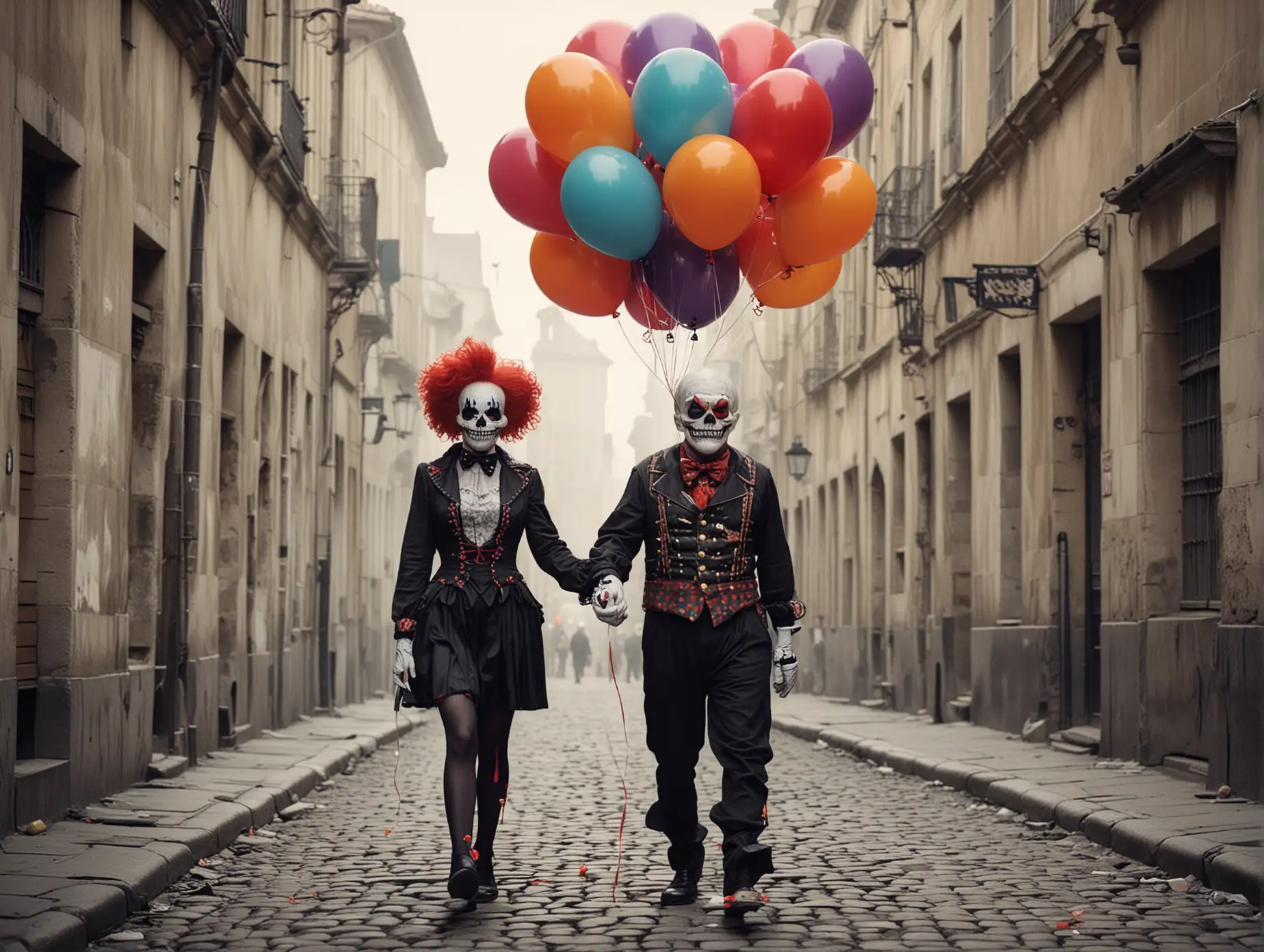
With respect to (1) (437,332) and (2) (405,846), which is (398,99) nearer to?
(1) (437,332)

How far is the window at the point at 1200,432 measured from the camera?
12.7 metres

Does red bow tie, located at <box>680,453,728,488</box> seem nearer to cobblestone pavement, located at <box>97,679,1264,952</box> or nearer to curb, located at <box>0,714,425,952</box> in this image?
cobblestone pavement, located at <box>97,679,1264,952</box>

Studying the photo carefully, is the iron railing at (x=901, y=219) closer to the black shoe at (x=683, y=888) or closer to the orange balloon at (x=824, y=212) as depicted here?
the orange balloon at (x=824, y=212)

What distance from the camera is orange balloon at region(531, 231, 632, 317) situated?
1118 centimetres

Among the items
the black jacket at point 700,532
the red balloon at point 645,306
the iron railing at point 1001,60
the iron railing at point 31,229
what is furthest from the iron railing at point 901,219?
the black jacket at point 700,532

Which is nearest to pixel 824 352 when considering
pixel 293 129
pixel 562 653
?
pixel 293 129

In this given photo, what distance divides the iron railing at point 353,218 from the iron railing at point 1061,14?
10.8m

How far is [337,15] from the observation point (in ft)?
79.7

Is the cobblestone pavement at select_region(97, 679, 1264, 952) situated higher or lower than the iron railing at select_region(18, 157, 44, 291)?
lower

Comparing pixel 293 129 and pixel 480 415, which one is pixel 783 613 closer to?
pixel 480 415

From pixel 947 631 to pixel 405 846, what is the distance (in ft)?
41.5

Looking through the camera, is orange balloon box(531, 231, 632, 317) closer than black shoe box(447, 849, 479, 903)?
No

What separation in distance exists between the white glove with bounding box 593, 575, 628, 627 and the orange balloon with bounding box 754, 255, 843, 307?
13.6 ft

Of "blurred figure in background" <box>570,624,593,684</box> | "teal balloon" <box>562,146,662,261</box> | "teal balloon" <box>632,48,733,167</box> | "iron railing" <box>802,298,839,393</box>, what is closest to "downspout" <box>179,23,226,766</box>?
"teal balloon" <box>562,146,662,261</box>
